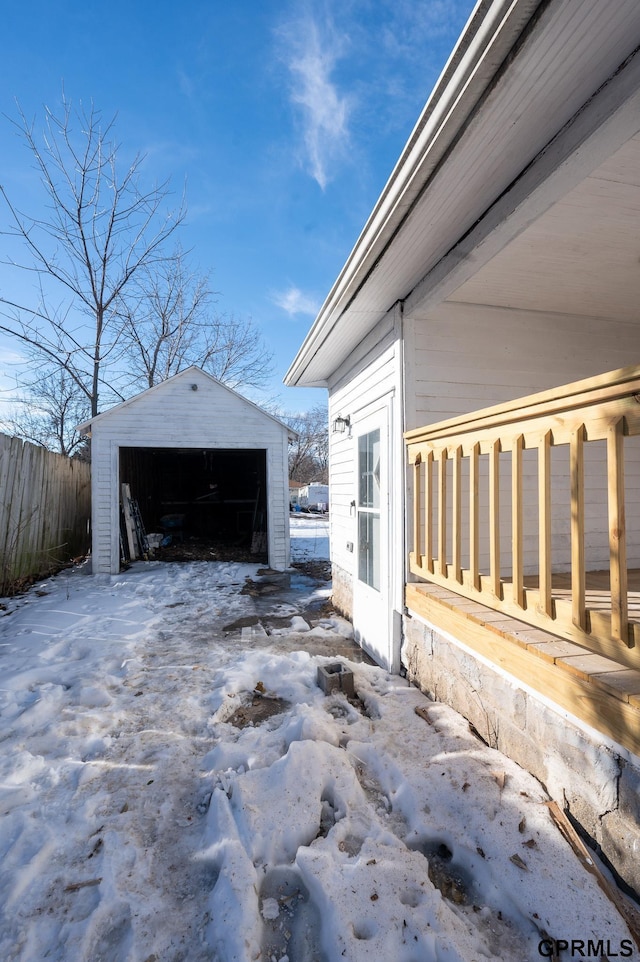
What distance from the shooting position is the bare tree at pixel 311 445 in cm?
2931

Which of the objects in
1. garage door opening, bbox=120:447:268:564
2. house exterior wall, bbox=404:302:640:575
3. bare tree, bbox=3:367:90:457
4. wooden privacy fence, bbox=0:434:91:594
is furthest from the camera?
bare tree, bbox=3:367:90:457

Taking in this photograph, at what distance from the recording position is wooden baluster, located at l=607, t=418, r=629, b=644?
1.29 m

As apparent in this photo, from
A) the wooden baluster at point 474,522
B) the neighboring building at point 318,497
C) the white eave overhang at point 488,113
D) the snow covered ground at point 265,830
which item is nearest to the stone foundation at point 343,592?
the snow covered ground at point 265,830

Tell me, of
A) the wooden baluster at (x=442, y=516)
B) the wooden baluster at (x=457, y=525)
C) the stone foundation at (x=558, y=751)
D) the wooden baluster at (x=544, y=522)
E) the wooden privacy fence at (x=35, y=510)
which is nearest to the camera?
the stone foundation at (x=558, y=751)

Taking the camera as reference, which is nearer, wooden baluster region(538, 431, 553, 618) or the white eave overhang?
the white eave overhang

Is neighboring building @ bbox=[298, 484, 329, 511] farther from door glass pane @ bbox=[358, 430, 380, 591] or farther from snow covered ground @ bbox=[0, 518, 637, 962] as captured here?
snow covered ground @ bbox=[0, 518, 637, 962]

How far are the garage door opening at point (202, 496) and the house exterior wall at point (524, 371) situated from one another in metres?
7.17

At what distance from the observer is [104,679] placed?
297cm

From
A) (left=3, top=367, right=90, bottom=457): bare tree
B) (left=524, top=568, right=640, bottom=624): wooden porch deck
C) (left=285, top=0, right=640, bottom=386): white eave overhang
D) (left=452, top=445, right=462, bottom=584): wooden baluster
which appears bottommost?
(left=524, top=568, right=640, bottom=624): wooden porch deck

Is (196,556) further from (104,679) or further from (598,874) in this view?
(598,874)

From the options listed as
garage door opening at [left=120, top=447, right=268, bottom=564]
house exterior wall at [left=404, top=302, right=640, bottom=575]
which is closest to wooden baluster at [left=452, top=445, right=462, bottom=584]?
house exterior wall at [left=404, top=302, right=640, bottom=575]

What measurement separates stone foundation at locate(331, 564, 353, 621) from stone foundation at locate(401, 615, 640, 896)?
1913mm

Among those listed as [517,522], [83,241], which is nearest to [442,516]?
[517,522]

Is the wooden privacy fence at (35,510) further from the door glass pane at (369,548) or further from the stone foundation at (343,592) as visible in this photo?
the door glass pane at (369,548)
